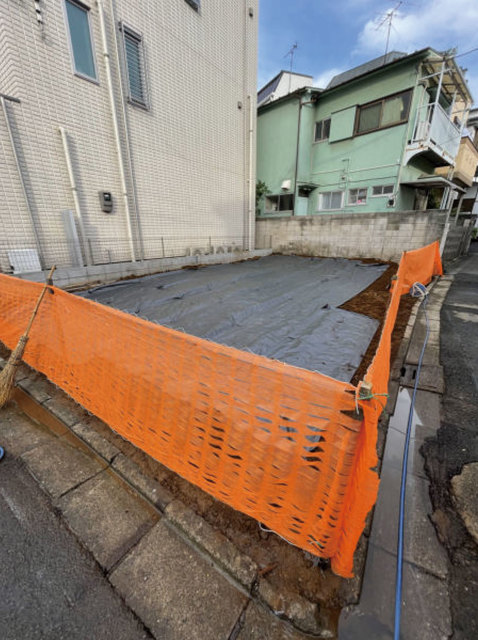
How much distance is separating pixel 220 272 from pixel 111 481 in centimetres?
609

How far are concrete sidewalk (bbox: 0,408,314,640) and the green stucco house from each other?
11298 millimetres

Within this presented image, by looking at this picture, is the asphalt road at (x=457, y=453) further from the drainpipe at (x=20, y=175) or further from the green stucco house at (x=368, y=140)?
the green stucco house at (x=368, y=140)

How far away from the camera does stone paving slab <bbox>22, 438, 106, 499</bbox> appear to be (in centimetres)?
172

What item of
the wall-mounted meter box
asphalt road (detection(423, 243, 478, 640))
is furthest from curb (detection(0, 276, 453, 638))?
the wall-mounted meter box

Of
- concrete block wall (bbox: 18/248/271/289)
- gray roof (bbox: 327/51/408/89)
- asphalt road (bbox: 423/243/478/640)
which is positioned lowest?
asphalt road (bbox: 423/243/478/640)

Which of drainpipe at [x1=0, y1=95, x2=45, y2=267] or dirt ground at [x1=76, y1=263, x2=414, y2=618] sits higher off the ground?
drainpipe at [x1=0, y1=95, x2=45, y2=267]

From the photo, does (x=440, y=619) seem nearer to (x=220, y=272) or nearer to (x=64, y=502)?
(x=64, y=502)

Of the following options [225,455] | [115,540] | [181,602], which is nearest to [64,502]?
[115,540]

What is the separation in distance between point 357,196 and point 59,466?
41.2 ft

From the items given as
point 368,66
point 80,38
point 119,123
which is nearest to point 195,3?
point 80,38

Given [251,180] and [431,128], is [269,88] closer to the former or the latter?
[251,180]

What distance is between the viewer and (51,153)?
17.6 ft

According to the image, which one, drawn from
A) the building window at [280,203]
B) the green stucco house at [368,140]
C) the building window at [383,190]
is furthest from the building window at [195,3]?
the building window at [383,190]

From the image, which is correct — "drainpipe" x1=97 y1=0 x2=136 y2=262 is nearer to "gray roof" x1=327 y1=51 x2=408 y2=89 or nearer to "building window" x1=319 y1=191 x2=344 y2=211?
"building window" x1=319 y1=191 x2=344 y2=211
